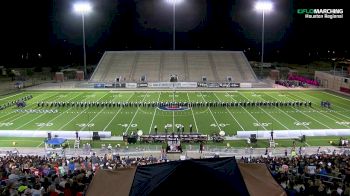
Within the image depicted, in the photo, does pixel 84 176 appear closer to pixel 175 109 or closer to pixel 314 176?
pixel 314 176

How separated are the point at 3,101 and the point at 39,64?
1325 inches

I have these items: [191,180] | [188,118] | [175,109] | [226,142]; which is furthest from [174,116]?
[191,180]

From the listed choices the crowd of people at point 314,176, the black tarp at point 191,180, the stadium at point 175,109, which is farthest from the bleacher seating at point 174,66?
the black tarp at point 191,180

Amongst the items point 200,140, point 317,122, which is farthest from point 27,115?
point 317,122

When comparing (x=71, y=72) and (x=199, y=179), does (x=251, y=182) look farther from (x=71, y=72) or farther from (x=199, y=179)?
(x=71, y=72)

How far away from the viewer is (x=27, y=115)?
28.2 meters

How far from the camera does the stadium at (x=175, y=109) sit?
757 cm

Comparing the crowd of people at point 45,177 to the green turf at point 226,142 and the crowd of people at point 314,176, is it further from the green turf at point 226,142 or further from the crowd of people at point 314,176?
the crowd of people at point 314,176

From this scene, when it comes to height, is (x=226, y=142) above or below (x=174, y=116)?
below

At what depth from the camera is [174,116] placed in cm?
2759

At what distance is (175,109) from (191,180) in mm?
24581

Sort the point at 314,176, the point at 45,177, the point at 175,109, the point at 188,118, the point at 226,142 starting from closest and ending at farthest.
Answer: the point at 45,177 < the point at 314,176 < the point at 226,142 < the point at 188,118 < the point at 175,109

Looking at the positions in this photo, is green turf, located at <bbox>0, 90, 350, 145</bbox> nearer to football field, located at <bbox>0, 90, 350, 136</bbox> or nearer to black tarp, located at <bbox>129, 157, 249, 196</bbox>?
football field, located at <bbox>0, 90, 350, 136</bbox>

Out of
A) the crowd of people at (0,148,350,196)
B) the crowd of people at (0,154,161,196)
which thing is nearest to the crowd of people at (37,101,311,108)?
the crowd of people at (0,154,161,196)
